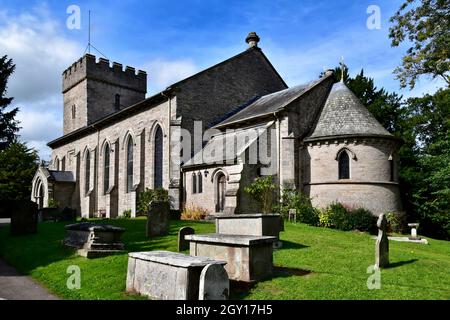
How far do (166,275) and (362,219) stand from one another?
14.8m

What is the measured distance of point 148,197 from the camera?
24.9 metres

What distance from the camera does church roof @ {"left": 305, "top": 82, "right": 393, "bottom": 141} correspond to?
21.2 meters

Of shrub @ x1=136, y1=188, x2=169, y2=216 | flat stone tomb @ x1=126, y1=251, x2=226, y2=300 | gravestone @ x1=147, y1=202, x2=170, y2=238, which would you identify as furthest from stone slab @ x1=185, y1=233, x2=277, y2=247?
shrub @ x1=136, y1=188, x2=169, y2=216

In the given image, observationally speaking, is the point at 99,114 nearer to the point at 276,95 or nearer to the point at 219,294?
the point at 276,95

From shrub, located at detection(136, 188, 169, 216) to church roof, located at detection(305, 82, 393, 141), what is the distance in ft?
31.2

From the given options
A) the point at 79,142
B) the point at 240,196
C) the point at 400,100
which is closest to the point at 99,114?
the point at 79,142

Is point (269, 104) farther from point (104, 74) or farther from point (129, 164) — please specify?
point (104, 74)

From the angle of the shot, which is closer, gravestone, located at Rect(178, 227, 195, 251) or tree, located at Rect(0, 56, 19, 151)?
gravestone, located at Rect(178, 227, 195, 251)

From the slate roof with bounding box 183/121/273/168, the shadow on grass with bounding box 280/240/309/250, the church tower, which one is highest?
the church tower

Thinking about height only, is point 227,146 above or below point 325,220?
above

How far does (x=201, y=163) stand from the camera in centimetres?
2277

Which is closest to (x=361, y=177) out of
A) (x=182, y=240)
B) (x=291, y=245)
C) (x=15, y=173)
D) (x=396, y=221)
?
(x=396, y=221)

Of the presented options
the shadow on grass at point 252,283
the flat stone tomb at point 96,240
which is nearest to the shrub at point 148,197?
the flat stone tomb at point 96,240

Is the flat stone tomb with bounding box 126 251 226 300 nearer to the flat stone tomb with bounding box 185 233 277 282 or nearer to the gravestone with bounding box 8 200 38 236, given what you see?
the flat stone tomb with bounding box 185 233 277 282
